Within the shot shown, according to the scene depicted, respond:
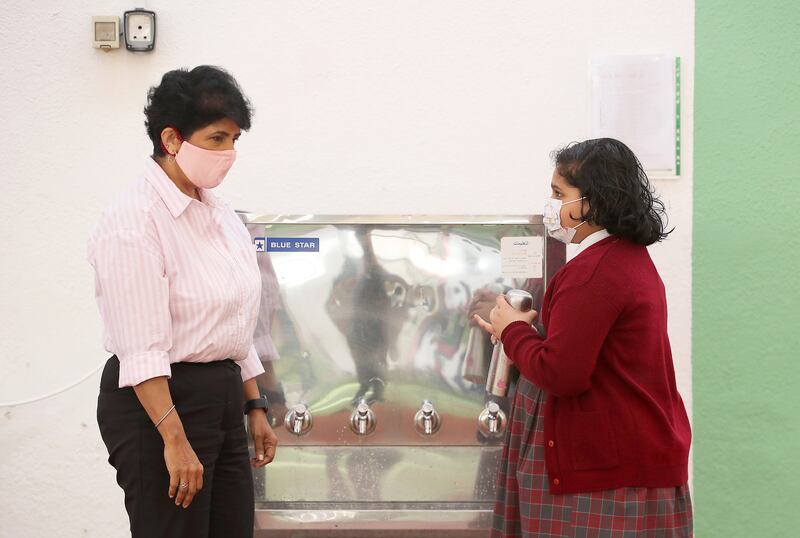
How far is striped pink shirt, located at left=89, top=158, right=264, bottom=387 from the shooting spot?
109 cm

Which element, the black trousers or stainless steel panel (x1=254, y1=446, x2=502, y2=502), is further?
stainless steel panel (x1=254, y1=446, x2=502, y2=502)

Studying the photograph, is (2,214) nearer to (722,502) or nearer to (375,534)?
(375,534)

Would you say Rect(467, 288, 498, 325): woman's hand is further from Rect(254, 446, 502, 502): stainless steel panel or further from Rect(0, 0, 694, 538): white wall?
Rect(0, 0, 694, 538): white wall

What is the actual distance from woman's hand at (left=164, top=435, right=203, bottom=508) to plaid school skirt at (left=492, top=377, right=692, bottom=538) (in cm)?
54

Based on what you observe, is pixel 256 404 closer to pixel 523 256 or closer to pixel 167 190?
pixel 167 190

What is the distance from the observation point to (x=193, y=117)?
1.18 m

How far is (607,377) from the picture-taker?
4.09 feet

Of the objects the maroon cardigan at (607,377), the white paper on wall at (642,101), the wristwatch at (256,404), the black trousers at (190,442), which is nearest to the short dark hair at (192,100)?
the black trousers at (190,442)

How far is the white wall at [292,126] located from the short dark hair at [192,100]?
2.98ft

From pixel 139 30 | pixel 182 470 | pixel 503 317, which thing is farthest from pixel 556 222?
pixel 139 30

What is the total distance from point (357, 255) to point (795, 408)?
132 cm

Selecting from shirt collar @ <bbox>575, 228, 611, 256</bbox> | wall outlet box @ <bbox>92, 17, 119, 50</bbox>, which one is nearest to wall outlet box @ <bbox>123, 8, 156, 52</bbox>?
wall outlet box @ <bbox>92, 17, 119, 50</bbox>

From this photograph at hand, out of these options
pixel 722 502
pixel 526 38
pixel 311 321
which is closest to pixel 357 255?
pixel 311 321

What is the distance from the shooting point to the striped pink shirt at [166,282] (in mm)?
1092
